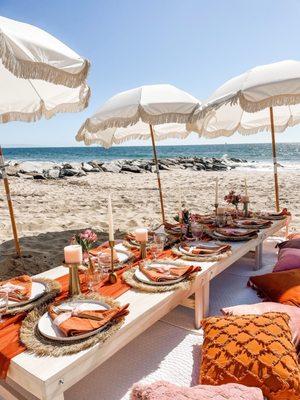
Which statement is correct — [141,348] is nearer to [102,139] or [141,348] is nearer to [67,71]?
[67,71]

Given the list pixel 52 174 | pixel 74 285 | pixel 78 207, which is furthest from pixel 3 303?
pixel 52 174

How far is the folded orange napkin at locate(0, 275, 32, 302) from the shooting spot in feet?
6.04

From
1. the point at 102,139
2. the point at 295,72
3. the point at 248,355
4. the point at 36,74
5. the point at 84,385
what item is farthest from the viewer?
the point at 102,139

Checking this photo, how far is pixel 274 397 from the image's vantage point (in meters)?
1.42

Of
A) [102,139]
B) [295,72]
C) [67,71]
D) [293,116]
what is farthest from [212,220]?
[293,116]

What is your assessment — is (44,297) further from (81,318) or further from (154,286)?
(154,286)

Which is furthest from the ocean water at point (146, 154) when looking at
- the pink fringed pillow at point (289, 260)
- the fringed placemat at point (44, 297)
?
the fringed placemat at point (44, 297)

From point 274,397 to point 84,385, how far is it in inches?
41.2

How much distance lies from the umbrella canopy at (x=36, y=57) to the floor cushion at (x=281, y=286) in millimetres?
2172

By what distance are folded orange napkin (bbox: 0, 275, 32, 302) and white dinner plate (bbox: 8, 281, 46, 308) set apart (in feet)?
0.08

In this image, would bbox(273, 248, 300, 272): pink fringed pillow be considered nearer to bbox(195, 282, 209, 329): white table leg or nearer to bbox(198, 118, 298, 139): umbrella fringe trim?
bbox(195, 282, 209, 329): white table leg

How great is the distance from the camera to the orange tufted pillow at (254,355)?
4.72ft

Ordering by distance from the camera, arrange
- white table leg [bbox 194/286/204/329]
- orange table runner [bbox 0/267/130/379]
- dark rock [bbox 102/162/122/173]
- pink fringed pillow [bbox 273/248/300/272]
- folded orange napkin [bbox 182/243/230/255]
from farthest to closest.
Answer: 1. dark rock [bbox 102/162/122/173]
2. pink fringed pillow [bbox 273/248/300/272]
3. folded orange napkin [bbox 182/243/230/255]
4. white table leg [bbox 194/286/204/329]
5. orange table runner [bbox 0/267/130/379]

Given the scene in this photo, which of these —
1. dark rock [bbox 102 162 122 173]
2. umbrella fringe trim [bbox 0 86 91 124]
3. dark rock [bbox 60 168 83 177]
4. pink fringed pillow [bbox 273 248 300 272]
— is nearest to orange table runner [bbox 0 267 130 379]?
pink fringed pillow [bbox 273 248 300 272]
